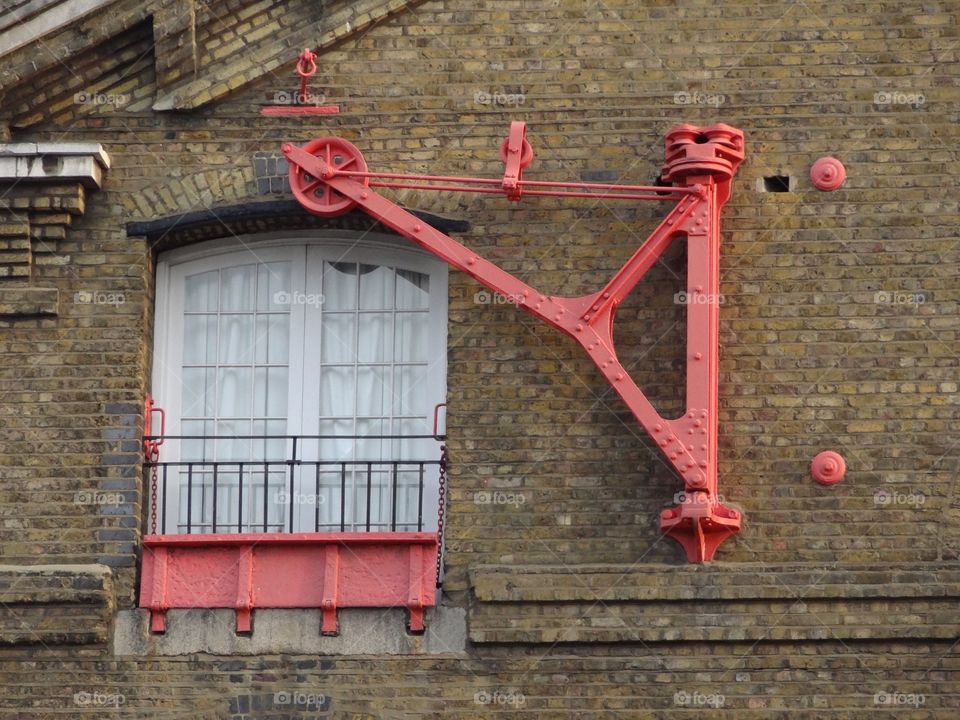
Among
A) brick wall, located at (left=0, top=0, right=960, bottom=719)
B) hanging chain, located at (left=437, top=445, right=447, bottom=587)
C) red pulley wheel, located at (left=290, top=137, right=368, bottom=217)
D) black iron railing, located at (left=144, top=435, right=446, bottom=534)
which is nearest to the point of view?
brick wall, located at (left=0, top=0, right=960, bottom=719)

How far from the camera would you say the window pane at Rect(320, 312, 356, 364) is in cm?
1698

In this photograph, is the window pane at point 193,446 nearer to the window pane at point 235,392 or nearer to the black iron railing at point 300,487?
the black iron railing at point 300,487

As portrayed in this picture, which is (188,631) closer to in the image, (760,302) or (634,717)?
(634,717)

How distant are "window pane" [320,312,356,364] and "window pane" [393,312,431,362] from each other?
31cm

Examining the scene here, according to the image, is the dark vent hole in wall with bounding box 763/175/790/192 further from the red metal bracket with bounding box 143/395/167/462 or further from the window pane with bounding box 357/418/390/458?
the red metal bracket with bounding box 143/395/167/462

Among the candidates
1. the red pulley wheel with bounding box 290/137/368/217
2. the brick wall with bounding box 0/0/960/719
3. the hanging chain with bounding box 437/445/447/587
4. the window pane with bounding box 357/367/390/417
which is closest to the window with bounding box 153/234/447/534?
the window pane with bounding box 357/367/390/417

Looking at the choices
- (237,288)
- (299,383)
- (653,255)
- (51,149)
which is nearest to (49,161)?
(51,149)

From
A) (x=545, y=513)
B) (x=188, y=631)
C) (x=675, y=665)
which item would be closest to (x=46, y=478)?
(x=188, y=631)

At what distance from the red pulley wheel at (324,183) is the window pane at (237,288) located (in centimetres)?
91

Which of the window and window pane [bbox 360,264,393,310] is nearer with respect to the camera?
the window

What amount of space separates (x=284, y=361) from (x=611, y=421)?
2.42 metres

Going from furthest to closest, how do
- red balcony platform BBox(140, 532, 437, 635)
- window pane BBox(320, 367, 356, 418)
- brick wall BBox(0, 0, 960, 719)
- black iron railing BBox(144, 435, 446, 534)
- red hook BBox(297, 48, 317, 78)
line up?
window pane BBox(320, 367, 356, 418)
red hook BBox(297, 48, 317, 78)
black iron railing BBox(144, 435, 446, 534)
red balcony platform BBox(140, 532, 437, 635)
brick wall BBox(0, 0, 960, 719)

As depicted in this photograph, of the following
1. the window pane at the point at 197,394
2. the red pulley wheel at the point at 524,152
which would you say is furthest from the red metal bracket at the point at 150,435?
the red pulley wheel at the point at 524,152

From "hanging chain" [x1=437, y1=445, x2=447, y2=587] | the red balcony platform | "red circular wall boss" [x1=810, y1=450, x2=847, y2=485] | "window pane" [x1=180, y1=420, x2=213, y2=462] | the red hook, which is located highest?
the red hook
